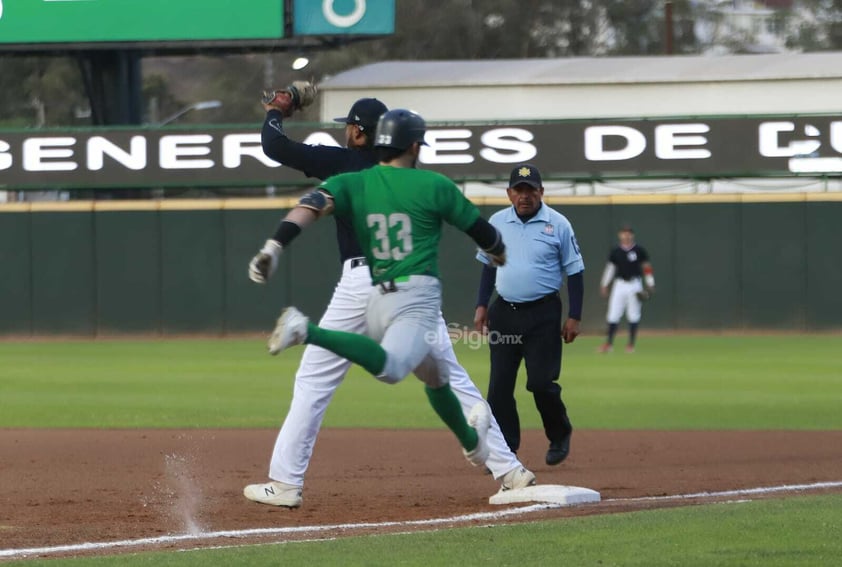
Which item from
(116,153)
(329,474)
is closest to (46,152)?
(116,153)

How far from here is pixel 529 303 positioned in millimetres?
8953

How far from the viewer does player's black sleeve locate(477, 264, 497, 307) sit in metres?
9.14

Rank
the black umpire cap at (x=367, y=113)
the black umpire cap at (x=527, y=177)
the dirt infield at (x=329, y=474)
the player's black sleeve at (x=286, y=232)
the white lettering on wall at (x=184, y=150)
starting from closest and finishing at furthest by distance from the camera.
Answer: the player's black sleeve at (x=286, y=232)
the black umpire cap at (x=367, y=113)
the dirt infield at (x=329, y=474)
the black umpire cap at (x=527, y=177)
the white lettering on wall at (x=184, y=150)

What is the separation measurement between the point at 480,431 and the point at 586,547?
1.31 m

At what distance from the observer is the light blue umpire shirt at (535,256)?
892cm

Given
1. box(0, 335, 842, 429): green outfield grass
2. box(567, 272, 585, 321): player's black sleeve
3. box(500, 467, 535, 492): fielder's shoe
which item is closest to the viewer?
box(500, 467, 535, 492): fielder's shoe

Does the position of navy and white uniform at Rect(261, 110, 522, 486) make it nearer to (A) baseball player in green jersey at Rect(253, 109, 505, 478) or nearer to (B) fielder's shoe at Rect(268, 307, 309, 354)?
(A) baseball player in green jersey at Rect(253, 109, 505, 478)

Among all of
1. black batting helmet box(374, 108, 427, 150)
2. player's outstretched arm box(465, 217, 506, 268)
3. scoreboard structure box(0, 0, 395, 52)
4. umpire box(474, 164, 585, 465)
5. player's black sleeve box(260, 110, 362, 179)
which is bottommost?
umpire box(474, 164, 585, 465)

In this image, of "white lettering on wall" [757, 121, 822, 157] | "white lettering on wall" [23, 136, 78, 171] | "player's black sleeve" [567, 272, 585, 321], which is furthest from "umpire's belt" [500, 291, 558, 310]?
"white lettering on wall" [23, 136, 78, 171]

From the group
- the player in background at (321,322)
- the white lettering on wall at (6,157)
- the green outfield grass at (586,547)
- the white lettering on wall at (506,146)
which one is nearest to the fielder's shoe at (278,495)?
the player in background at (321,322)

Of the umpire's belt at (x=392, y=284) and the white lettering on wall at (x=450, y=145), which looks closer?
the umpire's belt at (x=392, y=284)

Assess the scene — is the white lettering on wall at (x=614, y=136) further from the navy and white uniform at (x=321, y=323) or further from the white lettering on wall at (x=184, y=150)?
the navy and white uniform at (x=321, y=323)

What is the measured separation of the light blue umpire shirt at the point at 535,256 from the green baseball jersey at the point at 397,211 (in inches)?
96.2

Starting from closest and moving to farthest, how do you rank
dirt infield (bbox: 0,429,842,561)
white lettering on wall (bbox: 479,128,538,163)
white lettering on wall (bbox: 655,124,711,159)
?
dirt infield (bbox: 0,429,842,561), white lettering on wall (bbox: 655,124,711,159), white lettering on wall (bbox: 479,128,538,163)
